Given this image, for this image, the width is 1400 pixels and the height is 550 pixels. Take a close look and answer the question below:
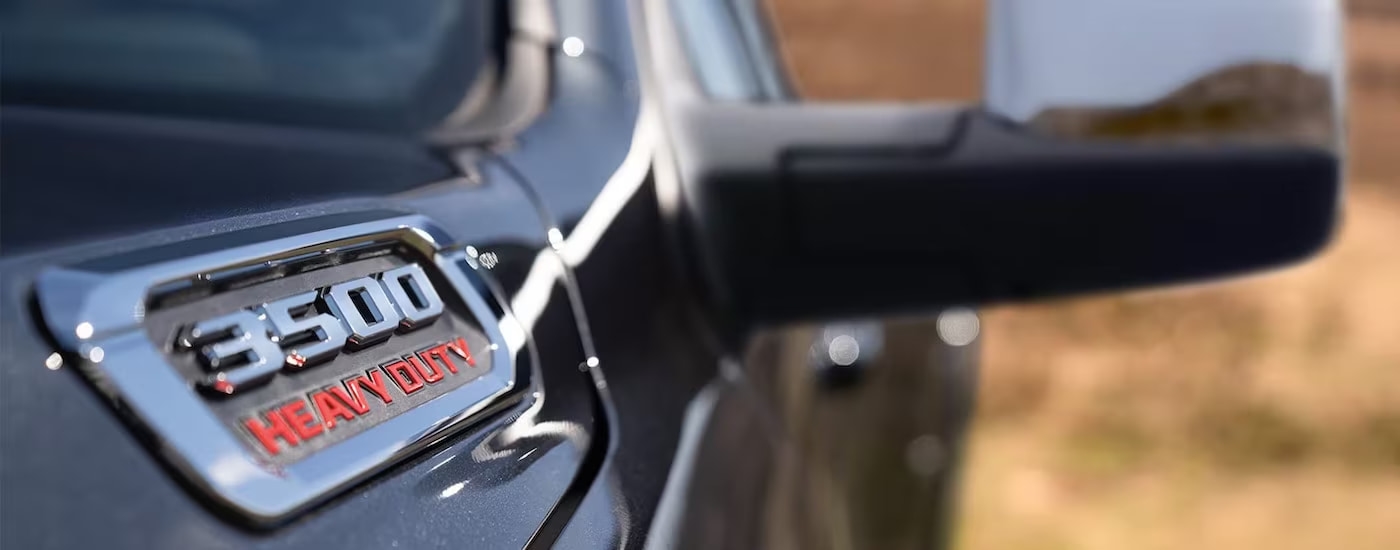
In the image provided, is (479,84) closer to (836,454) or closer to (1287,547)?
(836,454)

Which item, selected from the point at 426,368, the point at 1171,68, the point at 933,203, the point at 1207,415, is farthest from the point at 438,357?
the point at 1207,415

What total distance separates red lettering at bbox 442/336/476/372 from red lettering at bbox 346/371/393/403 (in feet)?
0.22

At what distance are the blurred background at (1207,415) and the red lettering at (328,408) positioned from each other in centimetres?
292

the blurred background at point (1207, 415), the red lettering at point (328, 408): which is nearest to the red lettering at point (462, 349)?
the red lettering at point (328, 408)

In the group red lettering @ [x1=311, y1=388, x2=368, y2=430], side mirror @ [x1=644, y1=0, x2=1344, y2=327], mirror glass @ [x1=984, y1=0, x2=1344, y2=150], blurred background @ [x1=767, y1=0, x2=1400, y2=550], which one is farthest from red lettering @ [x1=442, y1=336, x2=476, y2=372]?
blurred background @ [x1=767, y1=0, x2=1400, y2=550]

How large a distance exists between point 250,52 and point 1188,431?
241 inches

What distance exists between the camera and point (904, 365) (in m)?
2.85

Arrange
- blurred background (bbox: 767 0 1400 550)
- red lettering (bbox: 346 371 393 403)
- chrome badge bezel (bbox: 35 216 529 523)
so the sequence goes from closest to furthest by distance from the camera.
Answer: chrome badge bezel (bbox: 35 216 529 523)
red lettering (bbox: 346 371 393 403)
blurred background (bbox: 767 0 1400 550)

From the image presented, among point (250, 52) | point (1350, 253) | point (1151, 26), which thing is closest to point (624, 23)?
point (250, 52)

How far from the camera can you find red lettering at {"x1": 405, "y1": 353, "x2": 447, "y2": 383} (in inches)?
27.3

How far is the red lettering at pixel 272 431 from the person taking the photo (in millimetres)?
559

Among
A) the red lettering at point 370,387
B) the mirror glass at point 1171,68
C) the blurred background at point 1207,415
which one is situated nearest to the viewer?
the red lettering at point 370,387

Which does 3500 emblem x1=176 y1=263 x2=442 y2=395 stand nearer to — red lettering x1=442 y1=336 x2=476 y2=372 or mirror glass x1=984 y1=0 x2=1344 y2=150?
red lettering x1=442 y1=336 x2=476 y2=372

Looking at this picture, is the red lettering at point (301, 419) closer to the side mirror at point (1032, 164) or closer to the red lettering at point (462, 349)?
the red lettering at point (462, 349)
